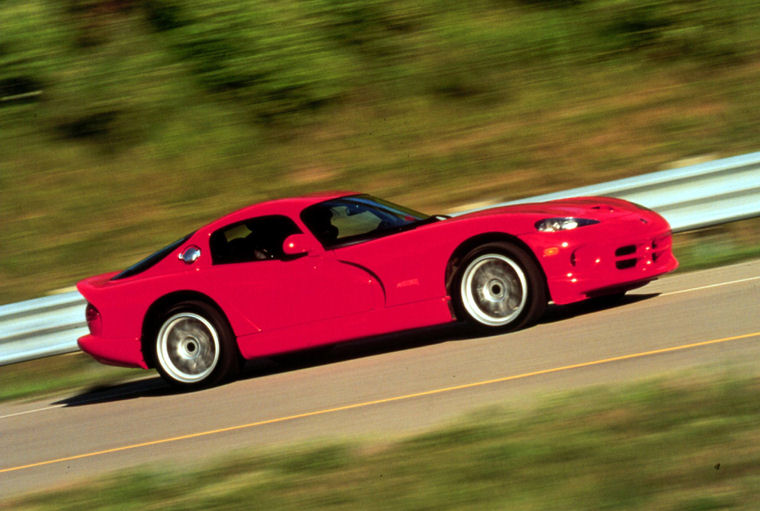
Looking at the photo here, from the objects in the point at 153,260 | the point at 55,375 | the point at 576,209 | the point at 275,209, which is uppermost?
the point at 275,209

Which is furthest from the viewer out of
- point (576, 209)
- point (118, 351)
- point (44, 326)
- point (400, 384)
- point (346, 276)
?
point (44, 326)

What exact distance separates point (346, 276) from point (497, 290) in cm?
115

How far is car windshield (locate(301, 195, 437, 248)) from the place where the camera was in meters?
7.88

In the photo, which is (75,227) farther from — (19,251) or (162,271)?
(162,271)

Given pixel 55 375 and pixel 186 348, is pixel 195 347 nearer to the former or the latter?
pixel 186 348

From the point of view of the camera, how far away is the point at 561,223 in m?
7.27

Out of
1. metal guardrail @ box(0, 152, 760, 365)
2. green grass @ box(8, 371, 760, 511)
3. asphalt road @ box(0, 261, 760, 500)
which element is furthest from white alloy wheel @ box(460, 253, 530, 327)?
metal guardrail @ box(0, 152, 760, 365)

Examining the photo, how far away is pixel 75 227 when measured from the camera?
544 inches

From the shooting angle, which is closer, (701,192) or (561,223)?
(561,223)

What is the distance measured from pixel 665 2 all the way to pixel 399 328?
851 centimetres

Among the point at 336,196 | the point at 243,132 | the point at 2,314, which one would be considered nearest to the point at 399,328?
the point at 336,196

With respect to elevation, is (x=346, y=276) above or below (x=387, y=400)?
above

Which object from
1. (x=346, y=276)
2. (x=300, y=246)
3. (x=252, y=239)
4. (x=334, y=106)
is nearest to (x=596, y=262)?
(x=346, y=276)

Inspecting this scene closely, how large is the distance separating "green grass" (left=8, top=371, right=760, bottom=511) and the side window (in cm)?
266
